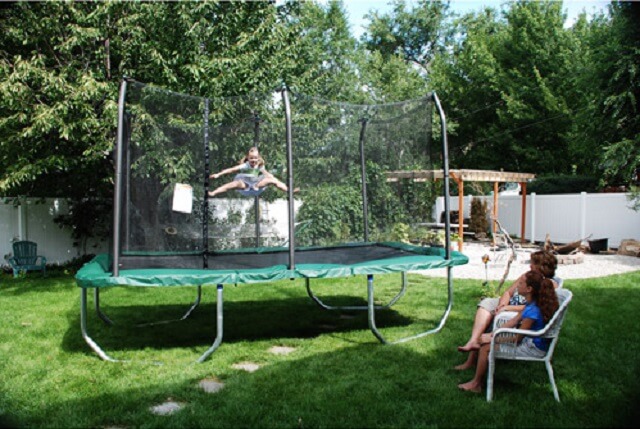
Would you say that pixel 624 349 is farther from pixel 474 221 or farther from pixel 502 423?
pixel 474 221

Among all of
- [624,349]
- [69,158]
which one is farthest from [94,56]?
[624,349]

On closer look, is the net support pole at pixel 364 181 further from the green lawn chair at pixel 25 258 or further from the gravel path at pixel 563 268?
the green lawn chair at pixel 25 258

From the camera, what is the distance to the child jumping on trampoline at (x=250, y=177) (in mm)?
4746

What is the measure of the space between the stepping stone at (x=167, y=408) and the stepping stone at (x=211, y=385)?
245 millimetres

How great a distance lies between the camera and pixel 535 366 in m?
3.59

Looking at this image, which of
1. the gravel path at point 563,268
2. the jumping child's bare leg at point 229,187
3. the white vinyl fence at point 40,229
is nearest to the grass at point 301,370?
the jumping child's bare leg at point 229,187

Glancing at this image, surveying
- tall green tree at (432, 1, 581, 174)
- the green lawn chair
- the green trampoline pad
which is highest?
tall green tree at (432, 1, 581, 174)

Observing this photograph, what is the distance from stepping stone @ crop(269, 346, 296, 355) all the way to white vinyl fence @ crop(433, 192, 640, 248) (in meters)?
Answer: 7.49

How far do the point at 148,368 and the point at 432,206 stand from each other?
3121 mm

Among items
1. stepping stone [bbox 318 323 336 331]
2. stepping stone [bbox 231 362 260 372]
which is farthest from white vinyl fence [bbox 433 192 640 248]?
stepping stone [bbox 231 362 260 372]

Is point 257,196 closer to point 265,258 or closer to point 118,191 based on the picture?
point 265,258

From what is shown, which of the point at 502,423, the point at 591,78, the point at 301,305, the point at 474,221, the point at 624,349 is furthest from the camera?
the point at 474,221

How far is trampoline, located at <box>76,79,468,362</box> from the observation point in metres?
4.09

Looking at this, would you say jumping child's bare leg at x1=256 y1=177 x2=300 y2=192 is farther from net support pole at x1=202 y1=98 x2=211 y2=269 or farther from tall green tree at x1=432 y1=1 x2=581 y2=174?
tall green tree at x1=432 y1=1 x2=581 y2=174
